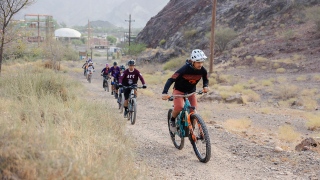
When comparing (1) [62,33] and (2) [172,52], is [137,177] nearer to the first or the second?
(2) [172,52]

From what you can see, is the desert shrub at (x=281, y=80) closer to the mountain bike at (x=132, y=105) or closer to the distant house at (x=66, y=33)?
the mountain bike at (x=132, y=105)

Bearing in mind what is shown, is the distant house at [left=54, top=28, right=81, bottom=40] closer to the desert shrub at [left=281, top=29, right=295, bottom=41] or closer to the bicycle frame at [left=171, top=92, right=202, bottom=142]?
the desert shrub at [left=281, top=29, right=295, bottom=41]

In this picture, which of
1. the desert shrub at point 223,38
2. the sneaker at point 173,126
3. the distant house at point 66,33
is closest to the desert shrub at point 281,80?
the desert shrub at point 223,38

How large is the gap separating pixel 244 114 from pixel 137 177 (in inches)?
473

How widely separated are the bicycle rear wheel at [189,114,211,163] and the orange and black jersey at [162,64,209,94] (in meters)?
0.72

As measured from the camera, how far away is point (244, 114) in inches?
651

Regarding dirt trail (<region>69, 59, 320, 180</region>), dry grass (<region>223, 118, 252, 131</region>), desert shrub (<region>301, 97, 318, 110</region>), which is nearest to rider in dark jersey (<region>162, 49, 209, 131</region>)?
dirt trail (<region>69, 59, 320, 180</region>)

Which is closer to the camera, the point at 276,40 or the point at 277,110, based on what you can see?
the point at 277,110

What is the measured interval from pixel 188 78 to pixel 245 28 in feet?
150

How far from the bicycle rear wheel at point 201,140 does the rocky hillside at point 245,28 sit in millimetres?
26000

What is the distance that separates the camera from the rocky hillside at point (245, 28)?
3981 cm

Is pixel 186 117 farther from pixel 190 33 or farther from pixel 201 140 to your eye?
pixel 190 33

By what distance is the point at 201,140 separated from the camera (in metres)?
7.59

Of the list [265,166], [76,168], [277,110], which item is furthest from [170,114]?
[277,110]
